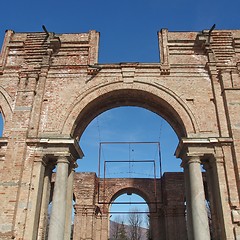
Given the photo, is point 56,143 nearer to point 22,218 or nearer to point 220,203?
point 22,218

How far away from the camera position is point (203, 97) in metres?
10.8

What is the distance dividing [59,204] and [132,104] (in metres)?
5.16

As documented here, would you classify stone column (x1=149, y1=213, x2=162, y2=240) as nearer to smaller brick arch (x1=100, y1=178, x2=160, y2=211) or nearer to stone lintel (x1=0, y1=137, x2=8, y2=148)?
smaller brick arch (x1=100, y1=178, x2=160, y2=211)

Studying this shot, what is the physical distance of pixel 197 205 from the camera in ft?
30.0

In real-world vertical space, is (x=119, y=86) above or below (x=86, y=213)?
above

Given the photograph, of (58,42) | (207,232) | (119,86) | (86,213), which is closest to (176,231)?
(86,213)

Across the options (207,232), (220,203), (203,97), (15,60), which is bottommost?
(207,232)

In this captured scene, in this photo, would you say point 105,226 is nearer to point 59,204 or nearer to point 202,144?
point 59,204

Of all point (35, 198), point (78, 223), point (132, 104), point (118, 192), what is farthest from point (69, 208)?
point (118, 192)

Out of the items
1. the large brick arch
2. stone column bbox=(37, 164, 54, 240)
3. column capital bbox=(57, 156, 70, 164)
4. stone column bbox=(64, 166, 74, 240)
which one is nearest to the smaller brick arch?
stone column bbox=(64, 166, 74, 240)

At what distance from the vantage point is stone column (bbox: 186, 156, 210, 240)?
888 cm

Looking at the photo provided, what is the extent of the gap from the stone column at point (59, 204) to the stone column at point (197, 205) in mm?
4175

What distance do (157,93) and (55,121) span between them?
13.0ft

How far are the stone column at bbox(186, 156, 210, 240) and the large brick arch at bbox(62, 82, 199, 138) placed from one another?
4.11ft
